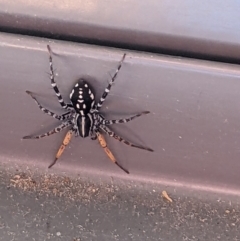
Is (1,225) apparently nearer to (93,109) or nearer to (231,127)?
(93,109)

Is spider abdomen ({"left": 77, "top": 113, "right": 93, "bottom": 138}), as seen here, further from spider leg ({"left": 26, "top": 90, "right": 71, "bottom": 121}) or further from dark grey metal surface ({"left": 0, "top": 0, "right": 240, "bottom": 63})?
dark grey metal surface ({"left": 0, "top": 0, "right": 240, "bottom": 63})

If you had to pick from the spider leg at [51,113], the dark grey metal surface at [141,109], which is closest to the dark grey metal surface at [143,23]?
the dark grey metal surface at [141,109]

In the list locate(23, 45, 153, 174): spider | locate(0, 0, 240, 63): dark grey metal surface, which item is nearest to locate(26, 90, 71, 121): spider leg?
locate(23, 45, 153, 174): spider

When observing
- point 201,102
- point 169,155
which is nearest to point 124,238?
point 169,155

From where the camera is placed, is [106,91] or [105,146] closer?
[106,91]

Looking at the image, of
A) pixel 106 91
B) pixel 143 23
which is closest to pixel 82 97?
pixel 106 91

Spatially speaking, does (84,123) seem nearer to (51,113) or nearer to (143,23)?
(51,113)
